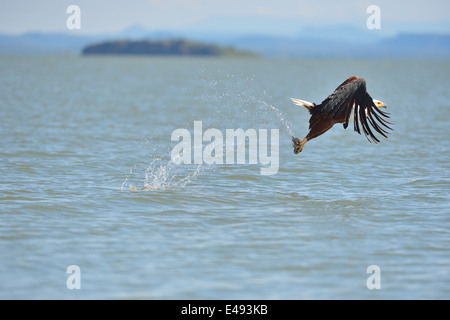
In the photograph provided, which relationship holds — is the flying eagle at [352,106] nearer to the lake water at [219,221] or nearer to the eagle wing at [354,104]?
the eagle wing at [354,104]

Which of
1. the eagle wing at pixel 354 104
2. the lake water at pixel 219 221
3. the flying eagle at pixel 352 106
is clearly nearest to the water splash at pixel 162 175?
the lake water at pixel 219 221

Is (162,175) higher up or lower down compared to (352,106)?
lower down

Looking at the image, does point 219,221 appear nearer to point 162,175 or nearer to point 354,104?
point 354,104

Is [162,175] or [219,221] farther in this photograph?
[162,175]

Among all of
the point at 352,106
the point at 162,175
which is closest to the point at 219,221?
the point at 352,106

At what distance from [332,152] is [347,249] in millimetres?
9269

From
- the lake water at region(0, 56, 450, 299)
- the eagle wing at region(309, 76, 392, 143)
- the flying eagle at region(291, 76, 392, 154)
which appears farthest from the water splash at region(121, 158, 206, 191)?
the eagle wing at region(309, 76, 392, 143)

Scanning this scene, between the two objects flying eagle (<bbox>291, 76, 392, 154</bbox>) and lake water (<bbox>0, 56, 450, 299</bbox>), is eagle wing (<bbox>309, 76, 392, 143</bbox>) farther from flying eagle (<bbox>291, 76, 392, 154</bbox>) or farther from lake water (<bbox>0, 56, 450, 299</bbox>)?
lake water (<bbox>0, 56, 450, 299</bbox>)

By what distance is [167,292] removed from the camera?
8.07m

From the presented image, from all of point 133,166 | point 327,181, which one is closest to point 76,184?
point 133,166

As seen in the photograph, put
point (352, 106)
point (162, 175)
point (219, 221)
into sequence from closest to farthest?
point (219, 221), point (352, 106), point (162, 175)
